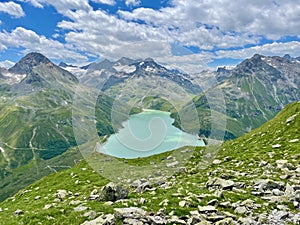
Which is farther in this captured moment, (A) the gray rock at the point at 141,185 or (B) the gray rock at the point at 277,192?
(A) the gray rock at the point at 141,185

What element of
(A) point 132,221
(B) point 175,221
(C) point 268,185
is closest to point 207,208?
(B) point 175,221

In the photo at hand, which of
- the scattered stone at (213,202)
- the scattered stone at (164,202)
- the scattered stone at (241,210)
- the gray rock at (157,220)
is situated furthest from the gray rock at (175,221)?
the scattered stone at (241,210)

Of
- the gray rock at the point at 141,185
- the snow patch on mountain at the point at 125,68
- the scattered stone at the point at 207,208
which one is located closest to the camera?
the scattered stone at the point at 207,208

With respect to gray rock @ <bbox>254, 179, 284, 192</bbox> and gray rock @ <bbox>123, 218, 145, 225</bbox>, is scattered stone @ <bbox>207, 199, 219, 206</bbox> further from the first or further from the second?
gray rock @ <bbox>123, 218, 145, 225</bbox>

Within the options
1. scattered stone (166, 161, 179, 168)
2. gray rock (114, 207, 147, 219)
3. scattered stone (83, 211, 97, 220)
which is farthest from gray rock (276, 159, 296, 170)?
scattered stone (83, 211, 97, 220)

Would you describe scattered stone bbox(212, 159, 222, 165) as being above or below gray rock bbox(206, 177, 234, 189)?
above

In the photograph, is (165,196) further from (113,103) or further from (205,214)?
(113,103)

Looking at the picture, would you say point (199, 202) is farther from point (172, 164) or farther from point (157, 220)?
point (172, 164)

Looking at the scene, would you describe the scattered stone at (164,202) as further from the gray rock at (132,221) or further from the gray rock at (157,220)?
the gray rock at (132,221)

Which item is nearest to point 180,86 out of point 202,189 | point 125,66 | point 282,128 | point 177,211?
point 125,66

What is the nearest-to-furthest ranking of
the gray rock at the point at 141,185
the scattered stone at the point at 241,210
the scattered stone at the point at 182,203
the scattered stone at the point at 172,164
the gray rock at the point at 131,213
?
the gray rock at the point at 131,213 → the scattered stone at the point at 241,210 → the scattered stone at the point at 182,203 → the gray rock at the point at 141,185 → the scattered stone at the point at 172,164

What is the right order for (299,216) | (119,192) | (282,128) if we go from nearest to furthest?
(299,216) → (119,192) → (282,128)
